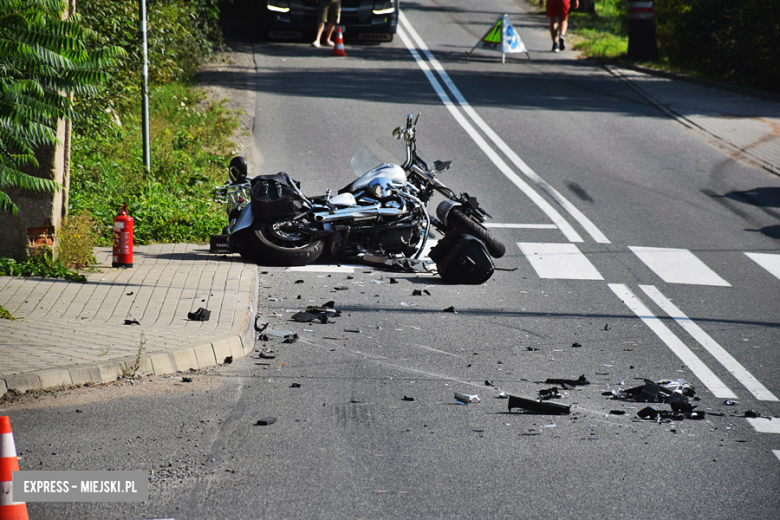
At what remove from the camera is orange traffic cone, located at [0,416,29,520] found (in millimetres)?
3553

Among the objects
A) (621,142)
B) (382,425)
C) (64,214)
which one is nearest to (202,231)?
(64,214)

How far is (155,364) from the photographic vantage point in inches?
227

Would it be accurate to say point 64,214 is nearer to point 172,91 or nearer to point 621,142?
point 172,91

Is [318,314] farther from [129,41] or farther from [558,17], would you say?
[558,17]

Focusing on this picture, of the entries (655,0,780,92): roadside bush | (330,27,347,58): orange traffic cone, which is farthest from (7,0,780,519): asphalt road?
(330,27,347,58): orange traffic cone

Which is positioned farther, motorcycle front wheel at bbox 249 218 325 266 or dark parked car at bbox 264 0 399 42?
dark parked car at bbox 264 0 399 42

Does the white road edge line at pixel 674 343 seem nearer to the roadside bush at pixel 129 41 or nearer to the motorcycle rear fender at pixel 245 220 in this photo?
the motorcycle rear fender at pixel 245 220

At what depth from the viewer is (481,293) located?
28.1ft

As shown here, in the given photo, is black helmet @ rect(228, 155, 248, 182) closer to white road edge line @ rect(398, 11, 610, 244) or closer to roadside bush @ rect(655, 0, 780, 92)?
white road edge line @ rect(398, 11, 610, 244)

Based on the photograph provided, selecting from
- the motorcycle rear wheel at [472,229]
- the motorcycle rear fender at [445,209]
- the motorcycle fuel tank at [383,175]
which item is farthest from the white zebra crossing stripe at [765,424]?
the motorcycle fuel tank at [383,175]

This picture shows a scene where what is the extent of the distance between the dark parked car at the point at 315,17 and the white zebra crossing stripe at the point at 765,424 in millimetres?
20090

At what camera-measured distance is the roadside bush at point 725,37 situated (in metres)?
20.9

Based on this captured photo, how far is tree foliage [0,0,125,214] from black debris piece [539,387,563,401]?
12.5ft

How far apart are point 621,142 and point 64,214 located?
1136 centimetres
